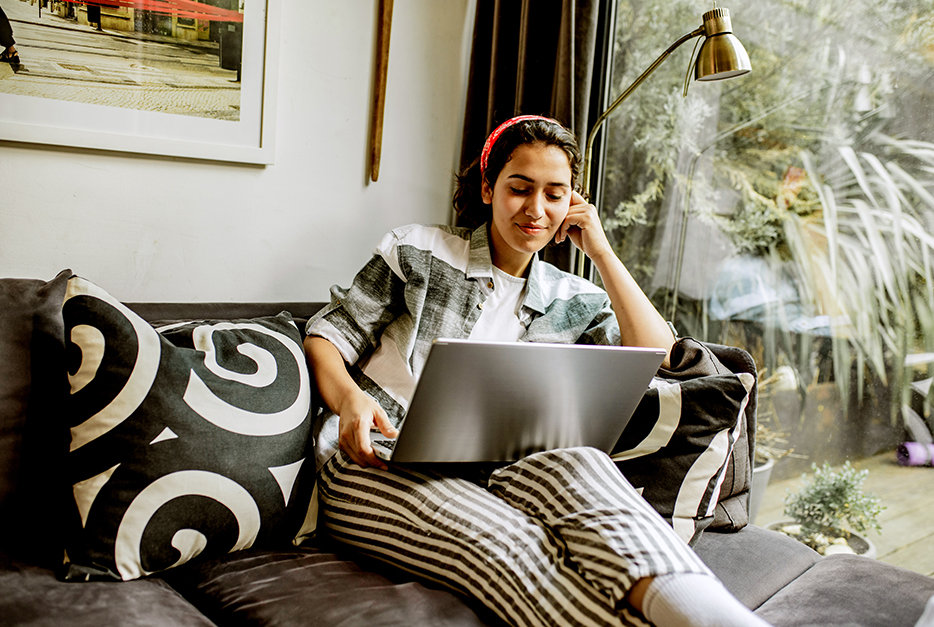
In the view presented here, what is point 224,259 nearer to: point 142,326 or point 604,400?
point 142,326

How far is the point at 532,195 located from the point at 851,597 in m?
0.90

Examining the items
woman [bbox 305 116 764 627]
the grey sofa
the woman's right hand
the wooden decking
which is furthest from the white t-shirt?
the wooden decking

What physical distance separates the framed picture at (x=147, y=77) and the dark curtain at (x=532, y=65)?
0.60m

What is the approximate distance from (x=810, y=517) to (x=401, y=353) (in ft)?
3.69

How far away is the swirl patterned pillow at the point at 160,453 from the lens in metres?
1.01

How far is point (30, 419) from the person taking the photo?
3.60 ft

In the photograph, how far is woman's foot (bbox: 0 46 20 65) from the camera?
1352 mm

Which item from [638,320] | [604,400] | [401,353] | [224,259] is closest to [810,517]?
[638,320]

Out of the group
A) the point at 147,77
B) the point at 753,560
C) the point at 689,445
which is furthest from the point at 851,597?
the point at 147,77

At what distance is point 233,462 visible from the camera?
1.08 m

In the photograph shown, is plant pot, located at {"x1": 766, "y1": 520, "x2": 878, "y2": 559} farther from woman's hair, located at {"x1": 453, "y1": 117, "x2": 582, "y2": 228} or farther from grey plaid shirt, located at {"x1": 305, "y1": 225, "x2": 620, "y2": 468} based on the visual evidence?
woman's hair, located at {"x1": 453, "y1": 117, "x2": 582, "y2": 228}

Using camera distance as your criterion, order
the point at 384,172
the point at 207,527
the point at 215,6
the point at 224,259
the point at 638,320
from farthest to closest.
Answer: the point at 384,172, the point at 224,259, the point at 215,6, the point at 638,320, the point at 207,527

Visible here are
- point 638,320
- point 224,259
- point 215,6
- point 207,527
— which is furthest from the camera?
point 224,259

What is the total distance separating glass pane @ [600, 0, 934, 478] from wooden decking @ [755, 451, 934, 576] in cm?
Result: 6
